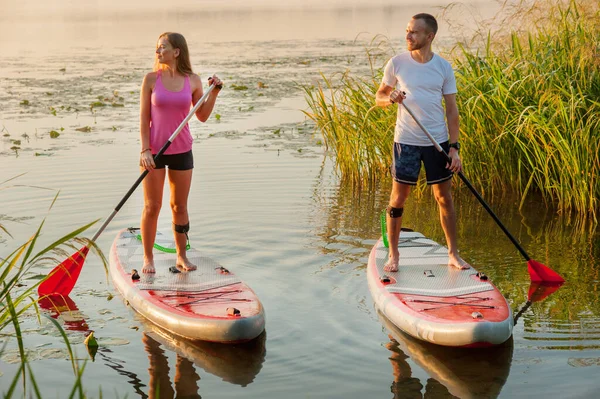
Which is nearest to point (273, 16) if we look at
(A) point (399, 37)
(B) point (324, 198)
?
(A) point (399, 37)

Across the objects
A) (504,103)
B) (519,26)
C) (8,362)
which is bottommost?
(8,362)

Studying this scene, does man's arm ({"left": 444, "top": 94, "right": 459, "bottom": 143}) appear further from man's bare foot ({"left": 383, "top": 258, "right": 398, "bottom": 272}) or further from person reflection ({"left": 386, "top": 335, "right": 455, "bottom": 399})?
person reflection ({"left": 386, "top": 335, "right": 455, "bottom": 399})

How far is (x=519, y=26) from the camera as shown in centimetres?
937

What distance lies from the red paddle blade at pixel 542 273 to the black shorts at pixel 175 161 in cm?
265

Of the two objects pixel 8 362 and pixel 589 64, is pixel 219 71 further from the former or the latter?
pixel 8 362

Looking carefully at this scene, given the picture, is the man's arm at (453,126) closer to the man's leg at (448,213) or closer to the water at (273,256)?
the man's leg at (448,213)

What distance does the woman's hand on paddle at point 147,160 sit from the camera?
20.3 ft

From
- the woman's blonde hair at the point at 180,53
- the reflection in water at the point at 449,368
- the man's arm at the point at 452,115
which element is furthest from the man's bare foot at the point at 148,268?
the man's arm at the point at 452,115

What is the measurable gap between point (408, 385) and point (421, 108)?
78.6 inches

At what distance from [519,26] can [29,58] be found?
1739cm

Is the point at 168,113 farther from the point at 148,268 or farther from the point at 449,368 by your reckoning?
the point at 449,368

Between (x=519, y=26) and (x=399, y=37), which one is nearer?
(x=519, y=26)

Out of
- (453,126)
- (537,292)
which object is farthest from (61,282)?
(537,292)

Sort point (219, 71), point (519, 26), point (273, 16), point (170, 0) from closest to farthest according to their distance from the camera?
point (519, 26) < point (219, 71) < point (273, 16) < point (170, 0)
